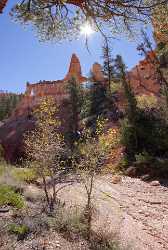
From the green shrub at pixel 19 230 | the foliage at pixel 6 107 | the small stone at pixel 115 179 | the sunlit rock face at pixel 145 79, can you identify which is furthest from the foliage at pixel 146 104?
the foliage at pixel 6 107

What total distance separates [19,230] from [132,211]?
7.04 meters

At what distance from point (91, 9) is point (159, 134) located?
20408 millimetres

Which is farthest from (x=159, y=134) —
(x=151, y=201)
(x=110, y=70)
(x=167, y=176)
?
(x=110, y=70)

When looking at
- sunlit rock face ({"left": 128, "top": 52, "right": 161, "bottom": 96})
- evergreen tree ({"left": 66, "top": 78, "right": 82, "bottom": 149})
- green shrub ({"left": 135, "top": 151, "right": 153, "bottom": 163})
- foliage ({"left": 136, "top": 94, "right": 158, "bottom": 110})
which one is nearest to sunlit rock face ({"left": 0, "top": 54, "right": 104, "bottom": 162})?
evergreen tree ({"left": 66, "top": 78, "right": 82, "bottom": 149})

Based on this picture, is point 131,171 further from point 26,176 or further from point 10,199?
point 10,199

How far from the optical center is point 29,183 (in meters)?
17.4

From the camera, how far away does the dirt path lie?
467 inches

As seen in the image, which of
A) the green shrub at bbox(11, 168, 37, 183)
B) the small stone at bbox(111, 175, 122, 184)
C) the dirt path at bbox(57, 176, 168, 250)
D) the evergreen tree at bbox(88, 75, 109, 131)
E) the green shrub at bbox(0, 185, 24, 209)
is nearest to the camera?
the dirt path at bbox(57, 176, 168, 250)

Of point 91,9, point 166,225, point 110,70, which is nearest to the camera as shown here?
point 91,9

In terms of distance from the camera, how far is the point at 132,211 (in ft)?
51.9

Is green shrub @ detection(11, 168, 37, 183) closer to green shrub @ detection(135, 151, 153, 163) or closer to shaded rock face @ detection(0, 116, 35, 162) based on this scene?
green shrub @ detection(135, 151, 153, 163)

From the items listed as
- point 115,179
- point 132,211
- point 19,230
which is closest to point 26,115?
point 115,179

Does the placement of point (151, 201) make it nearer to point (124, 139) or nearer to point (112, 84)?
point (124, 139)

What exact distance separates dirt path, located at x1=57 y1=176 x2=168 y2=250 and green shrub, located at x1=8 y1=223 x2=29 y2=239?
228 centimetres
